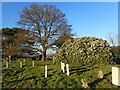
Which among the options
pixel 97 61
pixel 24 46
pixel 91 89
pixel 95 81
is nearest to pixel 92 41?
pixel 97 61

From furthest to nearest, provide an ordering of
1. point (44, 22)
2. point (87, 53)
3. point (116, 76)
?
point (44, 22), point (87, 53), point (116, 76)

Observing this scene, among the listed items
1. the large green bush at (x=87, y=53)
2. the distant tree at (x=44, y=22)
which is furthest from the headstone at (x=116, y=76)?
the distant tree at (x=44, y=22)

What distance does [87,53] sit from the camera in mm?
8648

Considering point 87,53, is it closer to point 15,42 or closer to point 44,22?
point 44,22

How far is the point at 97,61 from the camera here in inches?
336

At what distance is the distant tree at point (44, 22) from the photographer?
14711 mm

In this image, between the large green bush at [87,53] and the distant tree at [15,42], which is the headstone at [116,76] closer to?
the large green bush at [87,53]

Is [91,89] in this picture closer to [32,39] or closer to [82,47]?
[82,47]

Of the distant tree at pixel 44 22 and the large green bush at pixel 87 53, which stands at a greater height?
the distant tree at pixel 44 22

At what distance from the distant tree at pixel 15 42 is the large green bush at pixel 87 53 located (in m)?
7.41

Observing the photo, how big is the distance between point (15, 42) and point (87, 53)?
43.6 feet

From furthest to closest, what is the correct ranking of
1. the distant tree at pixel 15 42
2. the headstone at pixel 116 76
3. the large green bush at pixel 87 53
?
1. the distant tree at pixel 15 42
2. the large green bush at pixel 87 53
3. the headstone at pixel 116 76

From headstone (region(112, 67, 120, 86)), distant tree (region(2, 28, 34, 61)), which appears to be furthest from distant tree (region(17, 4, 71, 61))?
headstone (region(112, 67, 120, 86))

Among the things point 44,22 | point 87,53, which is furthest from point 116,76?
point 44,22
